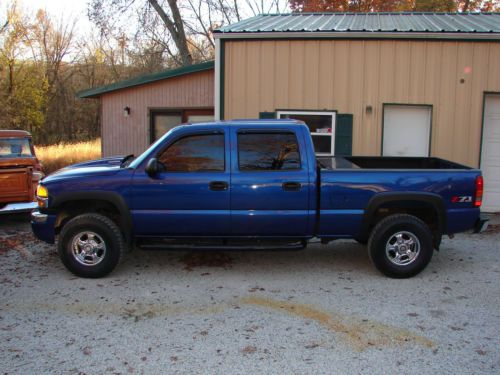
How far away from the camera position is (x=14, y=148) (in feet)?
30.0

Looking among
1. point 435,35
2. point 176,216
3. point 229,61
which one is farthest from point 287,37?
point 176,216

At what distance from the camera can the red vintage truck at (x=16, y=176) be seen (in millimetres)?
8391

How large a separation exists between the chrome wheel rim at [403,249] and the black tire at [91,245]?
3189 millimetres

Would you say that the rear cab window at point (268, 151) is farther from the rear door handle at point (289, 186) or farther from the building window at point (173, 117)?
the building window at point (173, 117)

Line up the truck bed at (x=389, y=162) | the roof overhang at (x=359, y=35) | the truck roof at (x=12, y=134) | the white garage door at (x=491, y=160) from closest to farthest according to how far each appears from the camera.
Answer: the truck bed at (x=389, y=162)
the truck roof at (x=12, y=134)
the roof overhang at (x=359, y=35)
the white garage door at (x=491, y=160)

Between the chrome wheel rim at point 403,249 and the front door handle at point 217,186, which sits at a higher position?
the front door handle at point 217,186

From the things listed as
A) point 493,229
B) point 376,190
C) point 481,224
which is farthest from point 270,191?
point 493,229

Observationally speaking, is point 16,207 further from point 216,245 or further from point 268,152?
point 268,152

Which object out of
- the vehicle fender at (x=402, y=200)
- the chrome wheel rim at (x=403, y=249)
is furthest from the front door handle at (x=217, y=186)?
the chrome wheel rim at (x=403, y=249)

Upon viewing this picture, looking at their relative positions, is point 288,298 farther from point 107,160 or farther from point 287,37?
point 287,37

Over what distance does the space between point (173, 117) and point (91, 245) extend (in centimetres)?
784

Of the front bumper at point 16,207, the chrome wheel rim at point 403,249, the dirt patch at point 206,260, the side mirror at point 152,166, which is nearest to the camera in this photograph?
the side mirror at point 152,166

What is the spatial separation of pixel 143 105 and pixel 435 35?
750cm

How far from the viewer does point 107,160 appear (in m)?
6.76
